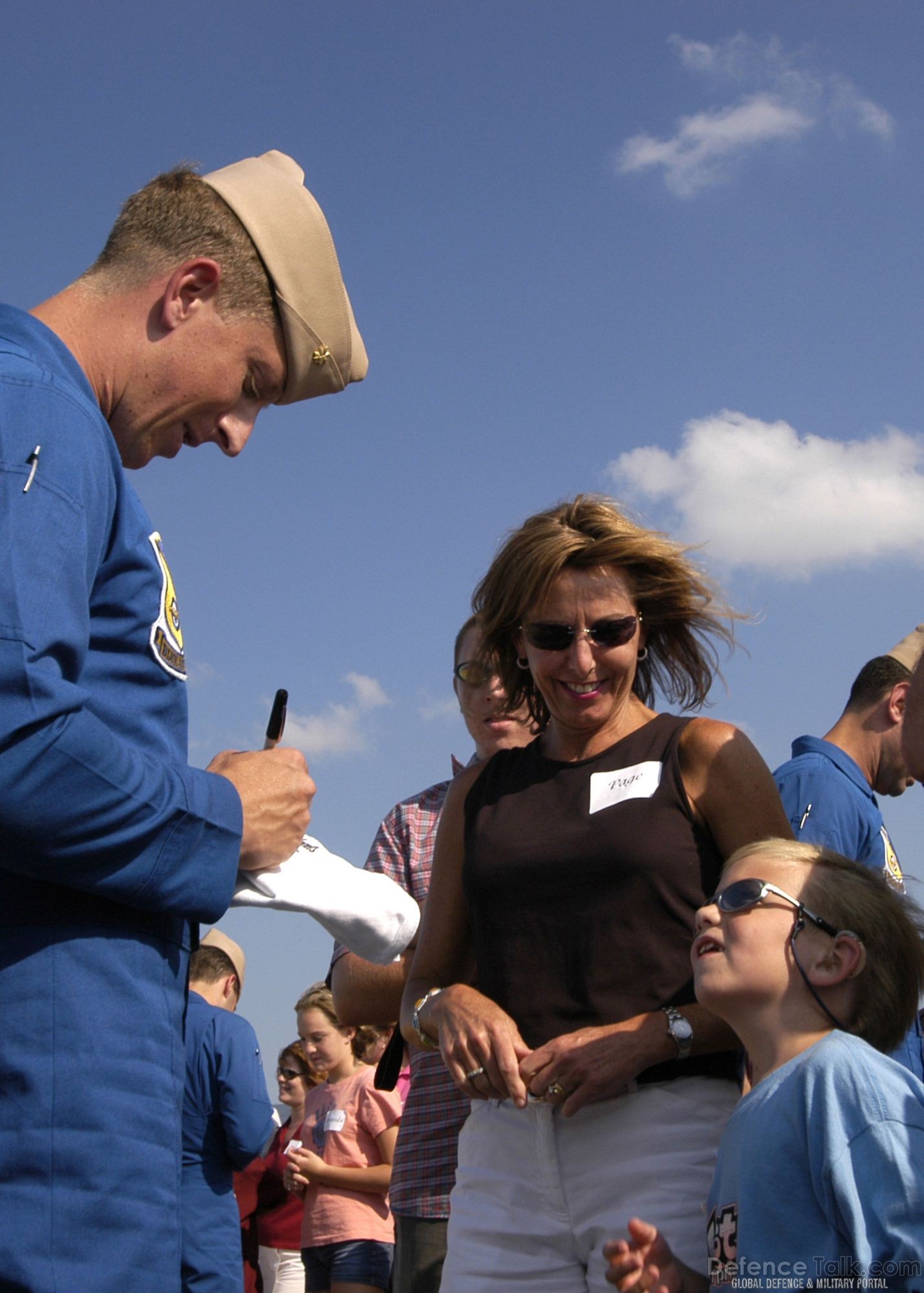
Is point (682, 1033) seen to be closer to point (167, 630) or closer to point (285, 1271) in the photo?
point (167, 630)

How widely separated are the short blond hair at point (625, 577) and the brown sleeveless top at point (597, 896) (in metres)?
0.43

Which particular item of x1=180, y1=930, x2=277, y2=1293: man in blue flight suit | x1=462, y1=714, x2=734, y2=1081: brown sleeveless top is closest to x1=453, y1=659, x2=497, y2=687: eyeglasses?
x1=462, y1=714, x2=734, y2=1081: brown sleeveless top

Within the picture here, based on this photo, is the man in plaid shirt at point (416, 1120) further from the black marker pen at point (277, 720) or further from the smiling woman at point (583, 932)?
the black marker pen at point (277, 720)

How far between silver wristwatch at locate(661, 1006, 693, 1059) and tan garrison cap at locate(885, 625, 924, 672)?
281 centimetres

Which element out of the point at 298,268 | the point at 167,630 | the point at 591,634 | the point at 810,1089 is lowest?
the point at 810,1089

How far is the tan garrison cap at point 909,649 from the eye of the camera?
492 cm

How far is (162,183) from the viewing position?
212 cm

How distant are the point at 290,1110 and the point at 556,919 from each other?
733 cm

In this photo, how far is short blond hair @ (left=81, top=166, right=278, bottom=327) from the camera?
1.98 m

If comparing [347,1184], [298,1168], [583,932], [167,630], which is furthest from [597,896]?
[298,1168]

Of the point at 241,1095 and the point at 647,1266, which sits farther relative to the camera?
the point at 241,1095

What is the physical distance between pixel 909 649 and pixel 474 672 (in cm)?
224

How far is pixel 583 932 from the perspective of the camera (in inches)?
96.7

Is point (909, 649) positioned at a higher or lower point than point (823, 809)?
higher
